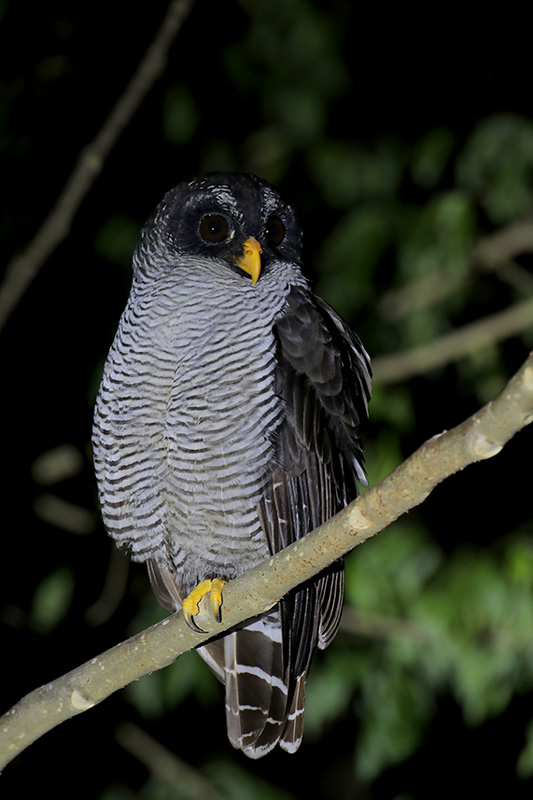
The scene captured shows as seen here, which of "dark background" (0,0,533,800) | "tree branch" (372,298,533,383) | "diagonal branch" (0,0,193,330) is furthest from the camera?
"tree branch" (372,298,533,383)

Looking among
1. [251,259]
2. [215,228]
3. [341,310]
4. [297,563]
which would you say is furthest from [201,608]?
[341,310]

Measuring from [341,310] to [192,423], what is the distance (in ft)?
7.39

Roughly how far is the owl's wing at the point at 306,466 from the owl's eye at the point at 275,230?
28 cm

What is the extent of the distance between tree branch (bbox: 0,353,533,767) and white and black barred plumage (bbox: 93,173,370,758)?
56 centimetres

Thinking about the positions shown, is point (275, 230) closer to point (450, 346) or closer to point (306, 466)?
point (306, 466)

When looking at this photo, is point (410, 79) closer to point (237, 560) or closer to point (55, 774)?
point (237, 560)

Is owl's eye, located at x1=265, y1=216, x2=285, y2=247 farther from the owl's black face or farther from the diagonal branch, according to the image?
the diagonal branch

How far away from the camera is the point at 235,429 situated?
2861mm

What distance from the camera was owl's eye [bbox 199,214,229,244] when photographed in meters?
3.22

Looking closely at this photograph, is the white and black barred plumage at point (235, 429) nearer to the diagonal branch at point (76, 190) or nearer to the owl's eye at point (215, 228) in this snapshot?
the owl's eye at point (215, 228)

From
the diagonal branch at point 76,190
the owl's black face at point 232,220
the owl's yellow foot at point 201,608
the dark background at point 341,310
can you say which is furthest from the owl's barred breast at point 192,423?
the dark background at point 341,310

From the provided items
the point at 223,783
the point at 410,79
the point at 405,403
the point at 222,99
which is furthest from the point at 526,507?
the point at 222,99

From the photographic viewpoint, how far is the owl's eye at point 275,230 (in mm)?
3297

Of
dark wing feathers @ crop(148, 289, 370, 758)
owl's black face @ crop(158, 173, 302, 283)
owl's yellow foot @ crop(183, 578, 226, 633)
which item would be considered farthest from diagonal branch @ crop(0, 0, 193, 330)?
owl's yellow foot @ crop(183, 578, 226, 633)
